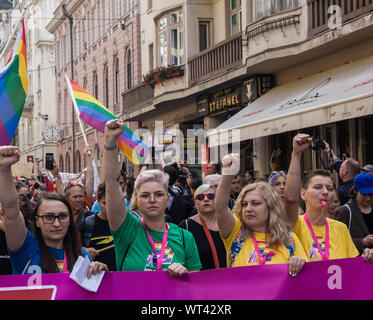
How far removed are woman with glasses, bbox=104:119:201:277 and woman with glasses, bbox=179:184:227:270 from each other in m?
0.85

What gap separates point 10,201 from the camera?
395 centimetres

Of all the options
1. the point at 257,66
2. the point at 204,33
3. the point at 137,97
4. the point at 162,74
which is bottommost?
the point at 257,66

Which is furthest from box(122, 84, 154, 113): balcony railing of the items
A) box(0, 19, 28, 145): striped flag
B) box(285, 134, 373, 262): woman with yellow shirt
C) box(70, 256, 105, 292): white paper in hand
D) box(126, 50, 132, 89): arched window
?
box(70, 256, 105, 292): white paper in hand

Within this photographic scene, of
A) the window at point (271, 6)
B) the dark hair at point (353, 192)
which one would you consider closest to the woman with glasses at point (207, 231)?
the dark hair at point (353, 192)

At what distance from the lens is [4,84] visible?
6641mm

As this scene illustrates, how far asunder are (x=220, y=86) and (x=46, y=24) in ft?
125

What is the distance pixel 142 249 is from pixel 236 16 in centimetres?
1649

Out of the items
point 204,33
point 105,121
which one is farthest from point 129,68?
point 105,121

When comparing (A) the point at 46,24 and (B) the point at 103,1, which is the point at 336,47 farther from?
(A) the point at 46,24

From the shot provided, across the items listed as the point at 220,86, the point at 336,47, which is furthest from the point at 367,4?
the point at 220,86

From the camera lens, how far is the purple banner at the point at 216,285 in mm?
3906

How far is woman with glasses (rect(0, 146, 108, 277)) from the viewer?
3896mm

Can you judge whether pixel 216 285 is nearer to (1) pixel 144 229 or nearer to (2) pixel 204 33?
(1) pixel 144 229

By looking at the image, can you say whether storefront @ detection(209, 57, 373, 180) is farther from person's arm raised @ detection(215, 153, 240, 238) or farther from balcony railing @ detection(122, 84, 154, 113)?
balcony railing @ detection(122, 84, 154, 113)
